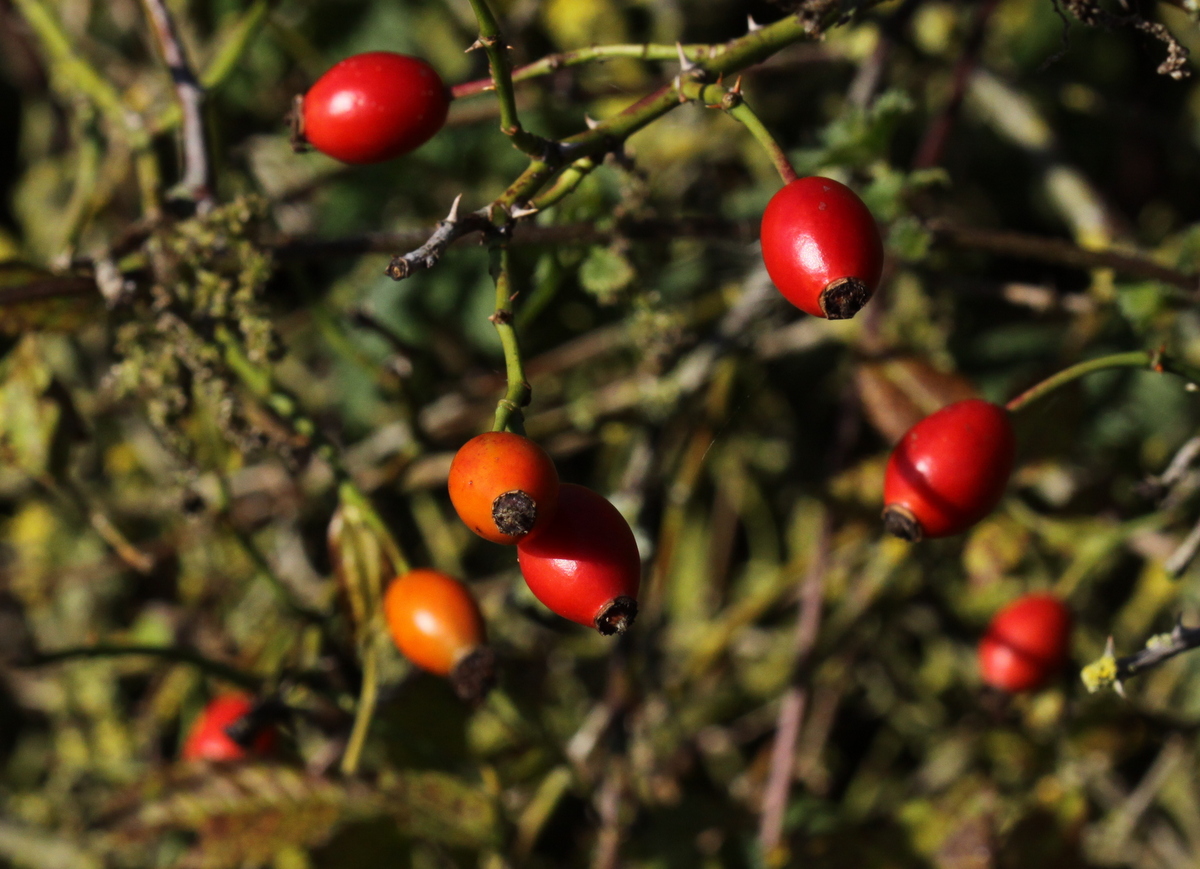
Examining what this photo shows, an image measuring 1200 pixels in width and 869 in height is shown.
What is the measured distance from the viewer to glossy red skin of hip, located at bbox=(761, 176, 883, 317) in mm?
1052

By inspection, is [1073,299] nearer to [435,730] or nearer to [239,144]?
[435,730]

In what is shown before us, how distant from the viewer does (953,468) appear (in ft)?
4.20

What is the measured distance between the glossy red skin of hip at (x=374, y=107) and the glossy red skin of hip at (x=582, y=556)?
516 millimetres

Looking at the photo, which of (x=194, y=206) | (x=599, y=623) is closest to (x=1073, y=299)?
(x=599, y=623)

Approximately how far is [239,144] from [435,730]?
1.64 meters

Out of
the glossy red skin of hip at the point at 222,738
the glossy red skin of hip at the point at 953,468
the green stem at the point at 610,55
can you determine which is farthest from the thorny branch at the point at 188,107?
the glossy red skin of hip at the point at 953,468

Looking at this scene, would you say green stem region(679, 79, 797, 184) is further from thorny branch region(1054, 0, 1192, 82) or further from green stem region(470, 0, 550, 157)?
thorny branch region(1054, 0, 1192, 82)

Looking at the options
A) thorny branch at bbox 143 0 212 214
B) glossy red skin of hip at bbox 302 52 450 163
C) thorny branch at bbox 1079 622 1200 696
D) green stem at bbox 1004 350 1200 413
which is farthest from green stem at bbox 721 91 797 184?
thorny branch at bbox 143 0 212 214

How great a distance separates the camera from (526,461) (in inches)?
38.2

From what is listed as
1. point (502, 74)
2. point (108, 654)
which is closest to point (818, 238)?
point (502, 74)

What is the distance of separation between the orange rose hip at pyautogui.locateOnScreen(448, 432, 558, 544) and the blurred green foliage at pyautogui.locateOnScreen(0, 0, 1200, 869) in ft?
1.87

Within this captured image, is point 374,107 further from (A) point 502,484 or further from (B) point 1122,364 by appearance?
(B) point 1122,364

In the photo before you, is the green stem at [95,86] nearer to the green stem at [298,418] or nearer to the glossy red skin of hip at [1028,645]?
the green stem at [298,418]

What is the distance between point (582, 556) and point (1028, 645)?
3.84 feet
